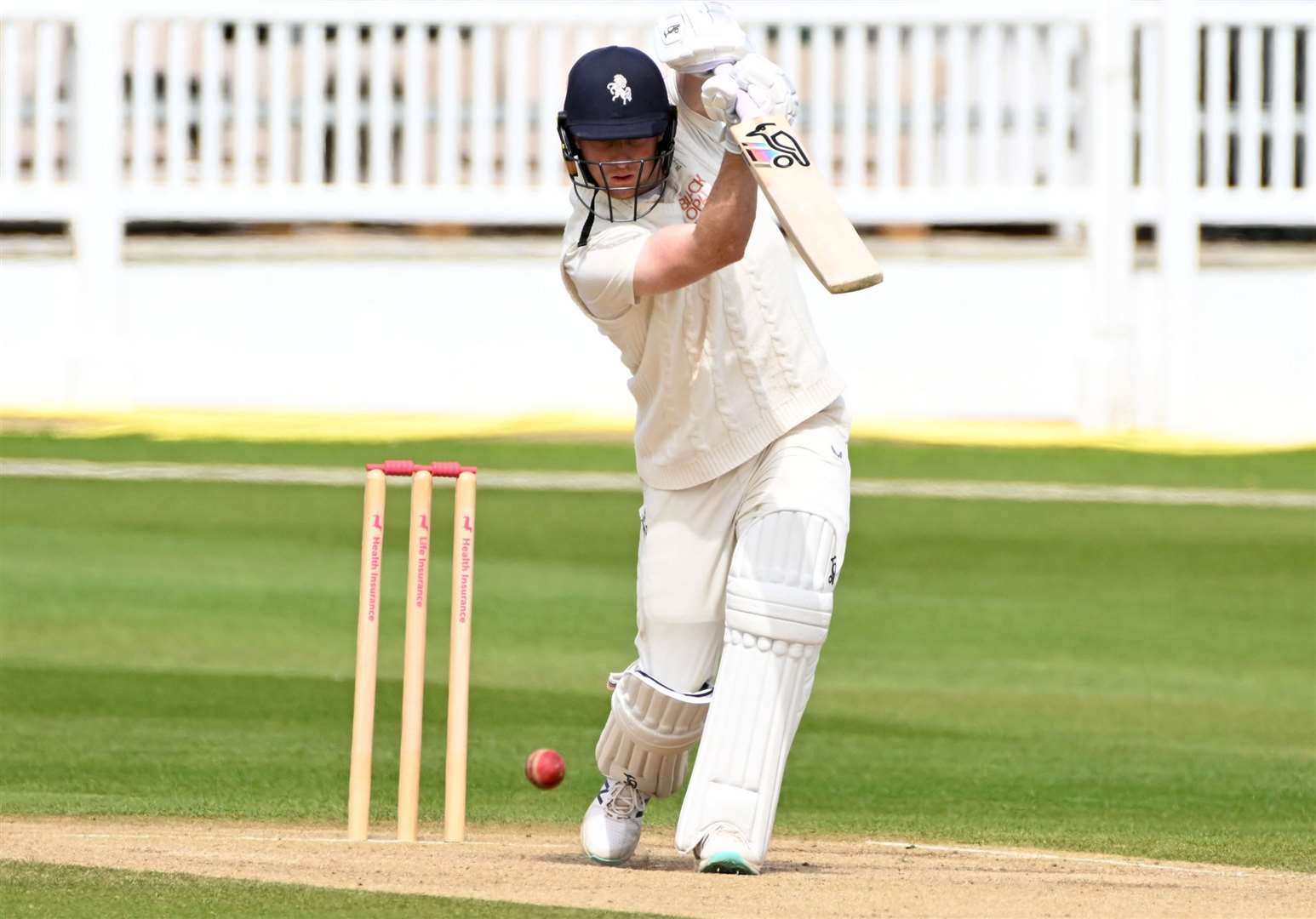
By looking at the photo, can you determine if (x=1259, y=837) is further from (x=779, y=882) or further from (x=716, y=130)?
(x=716, y=130)

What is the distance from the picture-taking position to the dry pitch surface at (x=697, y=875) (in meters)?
4.62

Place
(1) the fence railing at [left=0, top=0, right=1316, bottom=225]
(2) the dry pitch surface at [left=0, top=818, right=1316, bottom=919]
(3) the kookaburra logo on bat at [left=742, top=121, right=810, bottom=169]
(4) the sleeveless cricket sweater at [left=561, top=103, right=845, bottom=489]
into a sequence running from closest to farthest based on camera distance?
(2) the dry pitch surface at [left=0, top=818, right=1316, bottom=919] < (3) the kookaburra logo on bat at [left=742, top=121, right=810, bottom=169] < (4) the sleeveless cricket sweater at [left=561, top=103, right=845, bottom=489] < (1) the fence railing at [left=0, top=0, right=1316, bottom=225]

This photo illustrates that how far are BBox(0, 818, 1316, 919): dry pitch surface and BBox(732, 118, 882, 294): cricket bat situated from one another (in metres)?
1.11

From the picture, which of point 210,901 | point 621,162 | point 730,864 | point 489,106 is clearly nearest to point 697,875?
point 730,864

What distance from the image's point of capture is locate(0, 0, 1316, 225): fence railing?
13945 millimetres

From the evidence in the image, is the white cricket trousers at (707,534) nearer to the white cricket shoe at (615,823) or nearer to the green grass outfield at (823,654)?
the white cricket shoe at (615,823)

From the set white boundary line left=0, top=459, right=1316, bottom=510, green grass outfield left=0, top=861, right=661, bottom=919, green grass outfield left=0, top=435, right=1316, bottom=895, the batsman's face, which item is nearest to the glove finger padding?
the batsman's face

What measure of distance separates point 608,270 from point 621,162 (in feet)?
0.74

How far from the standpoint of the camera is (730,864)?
5035 mm

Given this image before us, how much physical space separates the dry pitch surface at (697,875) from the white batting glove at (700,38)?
1.57 metres

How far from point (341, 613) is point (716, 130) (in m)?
5.02

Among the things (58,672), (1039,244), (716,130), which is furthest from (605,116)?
(1039,244)

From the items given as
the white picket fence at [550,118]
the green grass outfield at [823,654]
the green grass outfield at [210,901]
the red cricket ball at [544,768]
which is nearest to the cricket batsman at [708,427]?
the red cricket ball at [544,768]

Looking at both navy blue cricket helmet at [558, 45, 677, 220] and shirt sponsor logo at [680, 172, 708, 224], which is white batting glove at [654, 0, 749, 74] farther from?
shirt sponsor logo at [680, 172, 708, 224]
